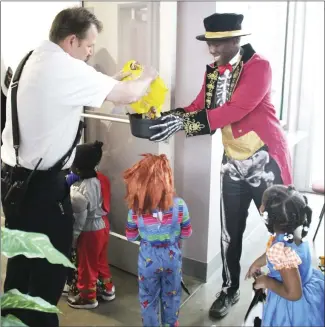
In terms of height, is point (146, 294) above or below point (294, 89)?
below

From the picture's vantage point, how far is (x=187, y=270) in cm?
153

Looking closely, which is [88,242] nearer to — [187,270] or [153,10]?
[187,270]

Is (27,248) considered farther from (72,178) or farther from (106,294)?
(106,294)

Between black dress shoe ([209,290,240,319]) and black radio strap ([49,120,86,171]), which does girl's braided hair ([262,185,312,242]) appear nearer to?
black dress shoe ([209,290,240,319])

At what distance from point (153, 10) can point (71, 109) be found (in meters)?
0.42

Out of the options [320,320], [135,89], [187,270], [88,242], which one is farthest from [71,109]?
[320,320]

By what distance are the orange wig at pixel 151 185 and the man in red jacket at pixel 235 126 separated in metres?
0.10

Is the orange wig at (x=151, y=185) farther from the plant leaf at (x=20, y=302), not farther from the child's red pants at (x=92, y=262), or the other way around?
the plant leaf at (x=20, y=302)

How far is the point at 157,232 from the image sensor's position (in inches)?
58.2

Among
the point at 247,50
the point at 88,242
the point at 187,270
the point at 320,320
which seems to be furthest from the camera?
the point at 88,242

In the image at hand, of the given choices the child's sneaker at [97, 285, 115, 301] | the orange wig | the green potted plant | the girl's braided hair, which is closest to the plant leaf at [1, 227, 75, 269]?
the green potted plant

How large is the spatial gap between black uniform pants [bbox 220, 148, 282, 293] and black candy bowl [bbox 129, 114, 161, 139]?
0.27 meters

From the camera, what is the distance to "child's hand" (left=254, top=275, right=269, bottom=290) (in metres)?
1.14

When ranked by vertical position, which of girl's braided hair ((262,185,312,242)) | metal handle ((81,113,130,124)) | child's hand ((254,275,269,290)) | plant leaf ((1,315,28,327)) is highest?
metal handle ((81,113,130,124))
